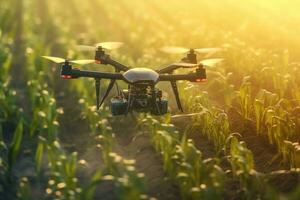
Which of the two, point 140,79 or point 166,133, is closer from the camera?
point 166,133

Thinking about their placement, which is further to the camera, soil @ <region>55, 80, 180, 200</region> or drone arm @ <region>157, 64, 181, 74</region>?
drone arm @ <region>157, 64, 181, 74</region>

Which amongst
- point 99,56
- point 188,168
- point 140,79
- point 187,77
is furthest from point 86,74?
point 188,168

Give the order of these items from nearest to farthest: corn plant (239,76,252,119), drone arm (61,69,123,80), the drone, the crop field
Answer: the crop field, the drone, drone arm (61,69,123,80), corn plant (239,76,252,119)

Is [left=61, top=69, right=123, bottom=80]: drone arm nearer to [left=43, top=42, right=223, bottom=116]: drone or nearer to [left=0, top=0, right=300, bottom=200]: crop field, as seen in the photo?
[left=43, top=42, right=223, bottom=116]: drone

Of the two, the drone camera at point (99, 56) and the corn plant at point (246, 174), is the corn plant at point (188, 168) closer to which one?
the corn plant at point (246, 174)

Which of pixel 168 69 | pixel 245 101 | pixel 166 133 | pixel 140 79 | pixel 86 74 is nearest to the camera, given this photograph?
pixel 166 133

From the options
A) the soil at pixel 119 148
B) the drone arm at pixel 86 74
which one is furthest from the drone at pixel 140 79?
the soil at pixel 119 148

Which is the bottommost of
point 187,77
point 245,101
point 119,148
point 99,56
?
point 119,148

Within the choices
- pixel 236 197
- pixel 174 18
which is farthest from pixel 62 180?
pixel 174 18

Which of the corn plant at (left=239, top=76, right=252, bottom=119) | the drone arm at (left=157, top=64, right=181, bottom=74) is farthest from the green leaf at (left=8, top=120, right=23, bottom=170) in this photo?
the corn plant at (left=239, top=76, right=252, bottom=119)

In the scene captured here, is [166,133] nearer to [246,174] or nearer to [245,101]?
[246,174]
